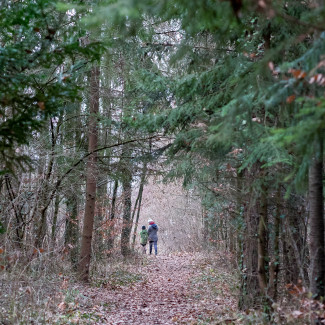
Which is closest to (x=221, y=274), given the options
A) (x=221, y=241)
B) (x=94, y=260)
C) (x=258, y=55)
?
(x=221, y=241)

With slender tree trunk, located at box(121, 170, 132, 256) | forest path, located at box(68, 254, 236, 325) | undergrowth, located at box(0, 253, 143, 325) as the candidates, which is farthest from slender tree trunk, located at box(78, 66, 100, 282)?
slender tree trunk, located at box(121, 170, 132, 256)

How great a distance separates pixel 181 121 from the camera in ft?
28.2

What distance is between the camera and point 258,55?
6645 millimetres

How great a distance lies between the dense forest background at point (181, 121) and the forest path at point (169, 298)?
0.81 metres

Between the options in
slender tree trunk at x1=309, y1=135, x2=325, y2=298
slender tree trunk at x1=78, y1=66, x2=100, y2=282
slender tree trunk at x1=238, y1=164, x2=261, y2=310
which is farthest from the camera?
slender tree trunk at x1=78, y1=66, x2=100, y2=282

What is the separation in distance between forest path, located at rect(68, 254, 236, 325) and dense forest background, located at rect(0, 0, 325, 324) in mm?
811

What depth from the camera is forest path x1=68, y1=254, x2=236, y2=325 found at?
773 centimetres

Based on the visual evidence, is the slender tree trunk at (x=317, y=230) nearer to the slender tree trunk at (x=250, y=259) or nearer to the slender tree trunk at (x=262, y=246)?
the slender tree trunk at (x=262, y=246)

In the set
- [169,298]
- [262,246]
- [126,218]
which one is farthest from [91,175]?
[126,218]

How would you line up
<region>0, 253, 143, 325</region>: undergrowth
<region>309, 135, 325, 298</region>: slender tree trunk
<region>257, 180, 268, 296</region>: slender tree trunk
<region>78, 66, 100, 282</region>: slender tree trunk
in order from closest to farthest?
<region>309, 135, 325, 298</region>: slender tree trunk → <region>0, 253, 143, 325</region>: undergrowth → <region>257, 180, 268, 296</region>: slender tree trunk → <region>78, 66, 100, 282</region>: slender tree trunk

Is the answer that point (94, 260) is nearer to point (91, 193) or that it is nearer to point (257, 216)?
point (91, 193)

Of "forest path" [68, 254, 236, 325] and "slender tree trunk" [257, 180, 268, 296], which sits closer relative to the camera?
A: "slender tree trunk" [257, 180, 268, 296]

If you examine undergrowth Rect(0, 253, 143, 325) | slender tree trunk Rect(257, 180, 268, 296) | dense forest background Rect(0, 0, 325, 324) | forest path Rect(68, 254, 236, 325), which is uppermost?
dense forest background Rect(0, 0, 325, 324)

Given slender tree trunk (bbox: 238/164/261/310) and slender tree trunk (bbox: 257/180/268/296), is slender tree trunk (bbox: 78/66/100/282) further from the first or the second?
slender tree trunk (bbox: 257/180/268/296)
